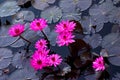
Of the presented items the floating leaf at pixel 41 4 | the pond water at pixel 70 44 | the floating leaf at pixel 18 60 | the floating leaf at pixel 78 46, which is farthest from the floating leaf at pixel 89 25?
the floating leaf at pixel 18 60

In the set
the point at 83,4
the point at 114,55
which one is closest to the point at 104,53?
the point at 114,55

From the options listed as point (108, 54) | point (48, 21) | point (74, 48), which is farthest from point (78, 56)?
point (48, 21)

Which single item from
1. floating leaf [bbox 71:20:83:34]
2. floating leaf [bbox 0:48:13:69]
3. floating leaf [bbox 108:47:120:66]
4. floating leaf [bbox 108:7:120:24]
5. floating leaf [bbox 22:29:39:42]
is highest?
floating leaf [bbox 108:7:120:24]

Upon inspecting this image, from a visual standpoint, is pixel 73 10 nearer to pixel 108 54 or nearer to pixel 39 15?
pixel 39 15

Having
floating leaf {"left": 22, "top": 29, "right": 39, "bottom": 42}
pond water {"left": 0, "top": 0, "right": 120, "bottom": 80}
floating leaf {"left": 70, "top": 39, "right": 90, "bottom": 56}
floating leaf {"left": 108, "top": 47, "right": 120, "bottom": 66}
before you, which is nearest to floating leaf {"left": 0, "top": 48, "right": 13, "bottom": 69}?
pond water {"left": 0, "top": 0, "right": 120, "bottom": 80}

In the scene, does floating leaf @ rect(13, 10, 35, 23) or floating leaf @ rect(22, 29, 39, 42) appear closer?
floating leaf @ rect(22, 29, 39, 42)

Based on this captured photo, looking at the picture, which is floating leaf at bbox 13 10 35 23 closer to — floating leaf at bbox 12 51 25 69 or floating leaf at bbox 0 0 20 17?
floating leaf at bbox 0 0 20 17
